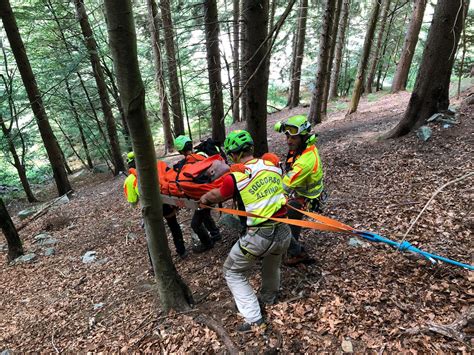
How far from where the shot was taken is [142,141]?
313 cm

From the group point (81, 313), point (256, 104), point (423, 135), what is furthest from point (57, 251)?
point (423, 135)

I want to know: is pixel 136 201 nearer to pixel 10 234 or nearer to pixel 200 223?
pixel 200 223

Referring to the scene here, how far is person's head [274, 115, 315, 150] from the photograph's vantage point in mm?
4223

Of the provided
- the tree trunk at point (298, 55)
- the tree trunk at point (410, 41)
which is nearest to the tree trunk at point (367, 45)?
the tree trunk at point (298, 55)

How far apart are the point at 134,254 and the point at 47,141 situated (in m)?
8.30

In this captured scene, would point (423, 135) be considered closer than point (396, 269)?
No

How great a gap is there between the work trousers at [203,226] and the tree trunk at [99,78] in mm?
8460

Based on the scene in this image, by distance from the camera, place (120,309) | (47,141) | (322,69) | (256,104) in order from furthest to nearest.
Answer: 1. (47,141)
2. (322,69)
3. (256,104)
4. (120,309)

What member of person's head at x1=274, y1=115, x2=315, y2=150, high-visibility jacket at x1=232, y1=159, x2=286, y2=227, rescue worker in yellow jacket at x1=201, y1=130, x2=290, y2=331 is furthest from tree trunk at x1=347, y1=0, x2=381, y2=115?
high-visibility jacket at x1=232, y1=159, x2=286, y2=227

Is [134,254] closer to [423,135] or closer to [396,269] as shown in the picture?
[396,269]

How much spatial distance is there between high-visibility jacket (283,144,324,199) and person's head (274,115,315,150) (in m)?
0.12

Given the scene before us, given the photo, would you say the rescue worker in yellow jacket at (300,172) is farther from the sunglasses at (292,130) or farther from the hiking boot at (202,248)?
the hiking boot at (202,248)

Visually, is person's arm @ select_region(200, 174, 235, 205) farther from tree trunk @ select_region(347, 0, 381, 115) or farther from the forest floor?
tree trunk @ select_region(347, 0, 381, 115)

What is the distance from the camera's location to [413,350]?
116 inches
